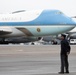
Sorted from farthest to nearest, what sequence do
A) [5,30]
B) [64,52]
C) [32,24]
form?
[32,24] → [5,30] → [64,52]

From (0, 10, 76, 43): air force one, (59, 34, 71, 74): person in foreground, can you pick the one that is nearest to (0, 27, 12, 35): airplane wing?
Answer: (0, 10, 76, 43): air force one

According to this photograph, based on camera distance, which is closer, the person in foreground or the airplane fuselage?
the person in foreground

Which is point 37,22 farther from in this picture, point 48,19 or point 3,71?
point 3,71

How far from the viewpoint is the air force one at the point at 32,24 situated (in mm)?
57375

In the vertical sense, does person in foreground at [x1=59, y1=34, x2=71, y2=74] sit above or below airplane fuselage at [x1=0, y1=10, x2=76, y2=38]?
below

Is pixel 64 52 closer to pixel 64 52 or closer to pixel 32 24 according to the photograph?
pixel 64 52

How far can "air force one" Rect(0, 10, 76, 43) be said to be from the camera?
5738 cm

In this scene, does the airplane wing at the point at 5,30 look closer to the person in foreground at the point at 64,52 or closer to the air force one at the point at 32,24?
the air force one at the point at 32,24

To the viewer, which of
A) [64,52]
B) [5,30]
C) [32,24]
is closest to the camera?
[64,52]

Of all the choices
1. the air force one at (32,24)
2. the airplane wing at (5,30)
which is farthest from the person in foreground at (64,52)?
the airplane wing at (5,30)

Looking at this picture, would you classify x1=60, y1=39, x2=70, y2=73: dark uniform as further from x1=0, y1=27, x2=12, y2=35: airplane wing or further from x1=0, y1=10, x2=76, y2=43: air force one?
x1=0, y1=27, x2=12, y2=35: airplane wing

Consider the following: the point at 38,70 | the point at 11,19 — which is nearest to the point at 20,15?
the point at 11,19

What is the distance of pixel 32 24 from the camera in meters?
57.7

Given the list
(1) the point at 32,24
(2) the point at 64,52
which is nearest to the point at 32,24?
(1) the point at 32,24
